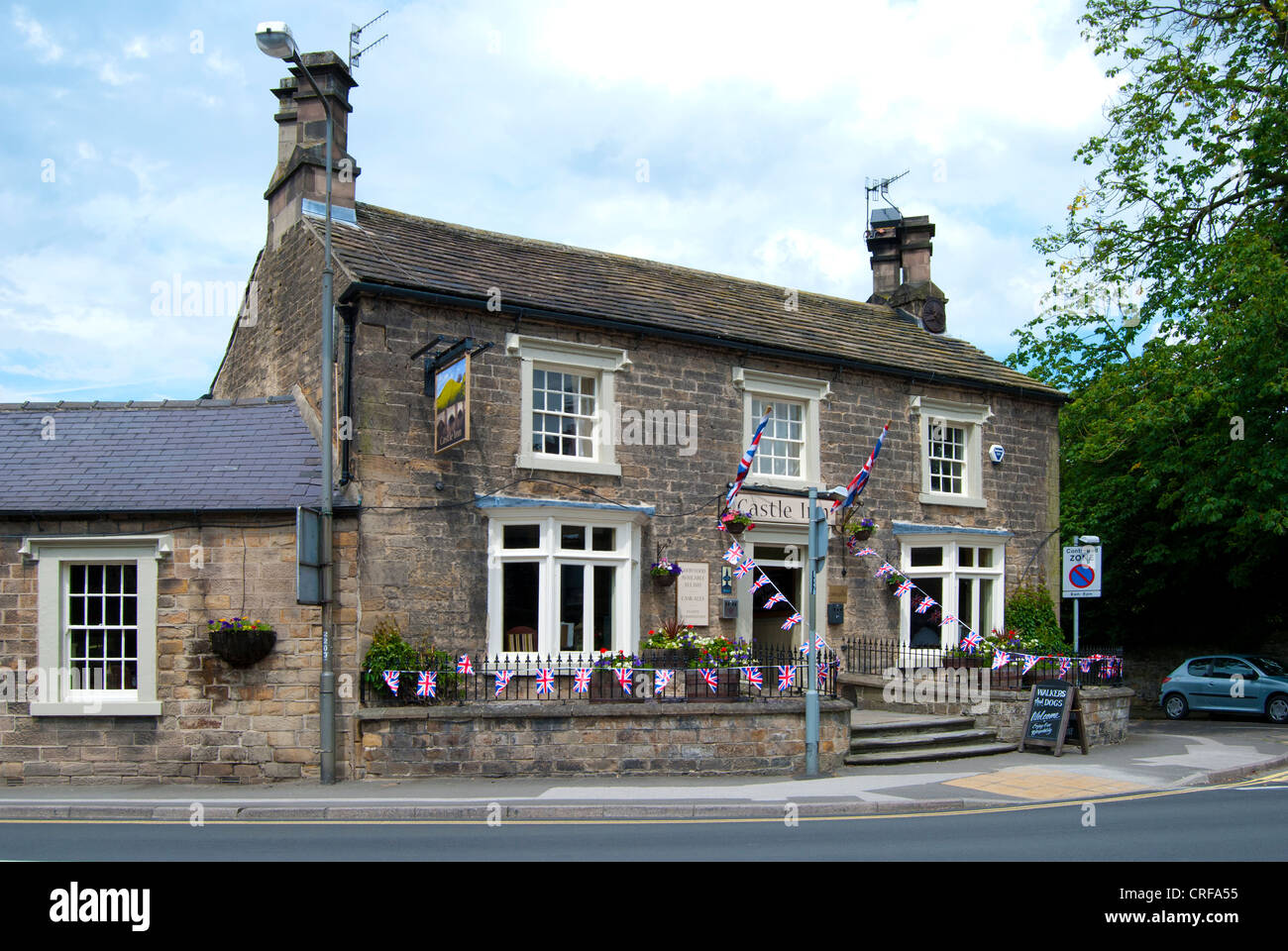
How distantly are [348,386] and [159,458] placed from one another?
10.0ft

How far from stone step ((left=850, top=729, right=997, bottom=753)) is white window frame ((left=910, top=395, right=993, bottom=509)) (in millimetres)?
4656

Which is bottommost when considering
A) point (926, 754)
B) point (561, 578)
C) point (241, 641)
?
point (926, 754)

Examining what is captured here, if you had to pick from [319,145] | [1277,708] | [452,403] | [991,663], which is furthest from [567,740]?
[1277,708]

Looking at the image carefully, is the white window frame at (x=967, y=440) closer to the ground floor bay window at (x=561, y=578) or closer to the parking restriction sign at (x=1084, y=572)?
the parking restriction sign at (x=1084, y=572)

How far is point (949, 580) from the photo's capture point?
1914cm

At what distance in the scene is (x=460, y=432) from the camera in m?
13.5

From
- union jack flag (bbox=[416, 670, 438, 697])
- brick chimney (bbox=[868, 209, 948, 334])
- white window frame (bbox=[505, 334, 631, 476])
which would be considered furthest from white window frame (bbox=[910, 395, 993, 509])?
union jack flag (bbox=[416, 670, 438, 697])

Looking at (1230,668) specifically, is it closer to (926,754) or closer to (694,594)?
(926,754)

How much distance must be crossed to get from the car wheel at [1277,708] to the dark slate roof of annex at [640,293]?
733 centimetres

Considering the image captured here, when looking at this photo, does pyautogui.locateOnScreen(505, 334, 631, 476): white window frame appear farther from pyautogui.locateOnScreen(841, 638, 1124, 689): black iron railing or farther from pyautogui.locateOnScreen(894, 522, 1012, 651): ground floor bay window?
pyautogui.locateOnScreen(894, 522, 1012, 651): ground floor bay window

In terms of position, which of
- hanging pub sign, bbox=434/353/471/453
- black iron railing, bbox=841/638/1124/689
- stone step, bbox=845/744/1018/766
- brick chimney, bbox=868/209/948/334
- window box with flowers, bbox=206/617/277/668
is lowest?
stone step, bbox=845/744/1018/766

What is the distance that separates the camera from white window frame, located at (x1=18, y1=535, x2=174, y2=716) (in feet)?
44.7

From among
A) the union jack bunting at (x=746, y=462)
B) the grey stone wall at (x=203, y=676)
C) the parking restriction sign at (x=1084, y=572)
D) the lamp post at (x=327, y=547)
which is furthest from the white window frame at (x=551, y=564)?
the parking restriction sign at (x=1084, y=572)

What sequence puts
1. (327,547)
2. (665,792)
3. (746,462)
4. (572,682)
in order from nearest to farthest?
(665,792)
(327,547)
(572,682)
(746,462)
